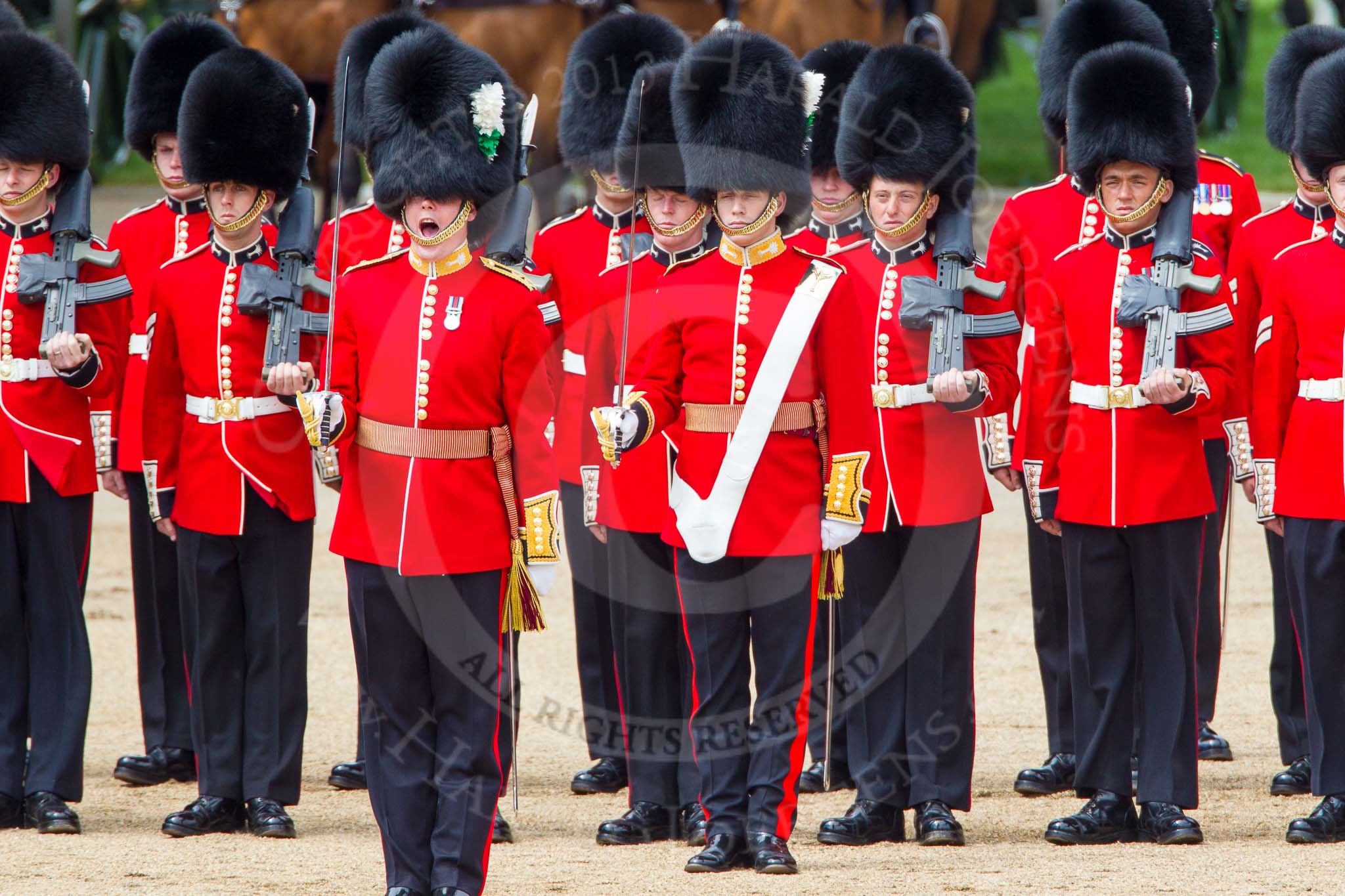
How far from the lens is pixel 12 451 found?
463 centimetres

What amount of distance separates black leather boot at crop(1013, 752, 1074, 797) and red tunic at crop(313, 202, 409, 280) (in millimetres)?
1810

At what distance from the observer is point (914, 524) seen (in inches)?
177

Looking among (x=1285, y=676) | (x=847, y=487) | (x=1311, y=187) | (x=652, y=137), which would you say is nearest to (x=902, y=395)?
(x=847, y=487)

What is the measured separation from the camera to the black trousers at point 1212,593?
5008 mm

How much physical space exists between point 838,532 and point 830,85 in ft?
5.23

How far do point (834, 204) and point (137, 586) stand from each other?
180cm

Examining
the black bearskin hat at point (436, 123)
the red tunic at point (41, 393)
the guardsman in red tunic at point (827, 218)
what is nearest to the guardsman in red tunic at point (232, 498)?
the red tunic at point (41, 393)

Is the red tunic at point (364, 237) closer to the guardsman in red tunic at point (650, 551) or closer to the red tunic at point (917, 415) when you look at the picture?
the guardsman in red tunic at point (650, 551)

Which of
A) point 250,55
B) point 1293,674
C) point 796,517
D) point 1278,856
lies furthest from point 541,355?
point 1293,674

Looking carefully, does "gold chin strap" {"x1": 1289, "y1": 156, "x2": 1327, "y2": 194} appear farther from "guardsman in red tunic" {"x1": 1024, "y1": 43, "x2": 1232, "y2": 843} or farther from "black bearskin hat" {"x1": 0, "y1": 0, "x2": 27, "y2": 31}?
"black bearskin hat" {"x1": 0, "y1": 0, "x2": 27, "y2": 31}

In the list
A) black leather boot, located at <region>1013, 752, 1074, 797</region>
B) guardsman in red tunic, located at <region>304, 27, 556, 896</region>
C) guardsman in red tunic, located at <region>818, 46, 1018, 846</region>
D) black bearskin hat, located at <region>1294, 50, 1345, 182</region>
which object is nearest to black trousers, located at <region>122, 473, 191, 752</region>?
guardsman in red tunic, located at <region>304, 27, 556, 896</region>

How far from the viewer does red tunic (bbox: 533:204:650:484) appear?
16.6 ft

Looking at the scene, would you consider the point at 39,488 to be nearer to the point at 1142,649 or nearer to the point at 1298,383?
the point at 1142,649

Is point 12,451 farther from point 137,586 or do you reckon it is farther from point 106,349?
point 137,586
